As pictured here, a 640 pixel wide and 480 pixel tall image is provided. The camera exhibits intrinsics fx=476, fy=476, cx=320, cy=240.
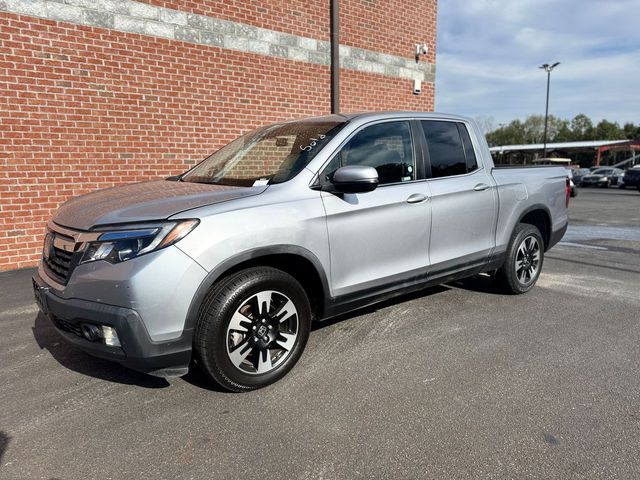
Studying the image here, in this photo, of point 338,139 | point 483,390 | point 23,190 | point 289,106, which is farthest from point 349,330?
point 289,106

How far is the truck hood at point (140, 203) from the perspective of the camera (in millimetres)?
2750

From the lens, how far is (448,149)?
4.27 m

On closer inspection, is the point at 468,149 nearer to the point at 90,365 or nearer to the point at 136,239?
the point at 136,239

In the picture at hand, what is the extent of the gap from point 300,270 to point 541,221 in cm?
331

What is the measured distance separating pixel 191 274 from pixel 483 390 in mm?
1945

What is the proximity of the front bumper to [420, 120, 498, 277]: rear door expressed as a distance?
7.28 ft

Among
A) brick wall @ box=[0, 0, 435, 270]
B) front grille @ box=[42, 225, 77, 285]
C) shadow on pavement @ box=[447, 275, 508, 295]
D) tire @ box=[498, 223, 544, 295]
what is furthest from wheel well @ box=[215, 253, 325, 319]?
brick wall @ box=[0, 0, 435, 270]

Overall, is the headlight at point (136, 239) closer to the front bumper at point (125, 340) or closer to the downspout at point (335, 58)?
the front bumper at point (125, 340)

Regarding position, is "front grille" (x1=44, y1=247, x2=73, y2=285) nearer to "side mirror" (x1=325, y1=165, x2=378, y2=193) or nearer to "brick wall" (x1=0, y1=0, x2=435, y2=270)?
"side mirror" (x1=325, y1=165, x2=378, y2=193)

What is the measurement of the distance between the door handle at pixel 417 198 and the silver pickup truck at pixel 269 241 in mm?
11

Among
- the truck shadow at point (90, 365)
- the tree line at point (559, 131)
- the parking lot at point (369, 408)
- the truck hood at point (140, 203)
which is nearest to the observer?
the parking lot at point (369, 408)

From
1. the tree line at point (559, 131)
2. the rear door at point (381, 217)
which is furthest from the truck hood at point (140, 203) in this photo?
the tree line at point (559, 131)

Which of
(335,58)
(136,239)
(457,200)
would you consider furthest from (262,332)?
(335,58)

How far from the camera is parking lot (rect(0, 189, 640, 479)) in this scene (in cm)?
233
